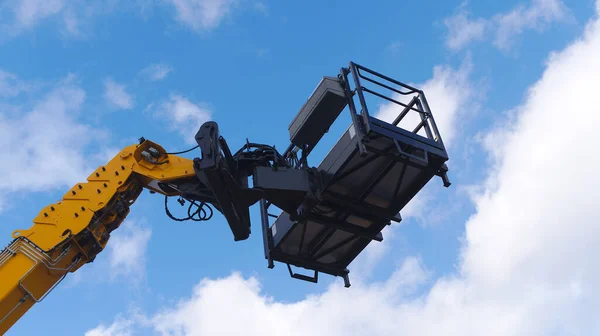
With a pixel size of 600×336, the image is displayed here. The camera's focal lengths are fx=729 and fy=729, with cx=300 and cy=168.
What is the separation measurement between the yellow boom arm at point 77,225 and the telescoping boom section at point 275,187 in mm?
14

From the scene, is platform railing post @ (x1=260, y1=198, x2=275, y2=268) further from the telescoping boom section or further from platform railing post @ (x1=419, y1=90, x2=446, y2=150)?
platform railing post @ (x1=419, y1=90, x2=446, y2=150)

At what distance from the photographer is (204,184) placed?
1041 centimetres

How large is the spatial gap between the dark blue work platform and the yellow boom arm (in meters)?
2.06

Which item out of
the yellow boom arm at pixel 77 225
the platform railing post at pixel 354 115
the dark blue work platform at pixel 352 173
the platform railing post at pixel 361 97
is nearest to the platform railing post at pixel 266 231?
the dark blue work platform at pixel 352 173

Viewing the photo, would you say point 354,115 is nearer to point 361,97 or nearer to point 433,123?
point 361,97

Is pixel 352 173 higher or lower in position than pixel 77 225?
higher

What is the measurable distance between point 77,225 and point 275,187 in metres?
2.85

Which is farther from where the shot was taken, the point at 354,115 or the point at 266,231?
the point at 266,231

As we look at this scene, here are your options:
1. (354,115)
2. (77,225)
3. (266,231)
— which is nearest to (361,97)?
(354,115)

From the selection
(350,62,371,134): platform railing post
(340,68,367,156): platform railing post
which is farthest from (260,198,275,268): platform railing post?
(350,62,371,134): platform railing post

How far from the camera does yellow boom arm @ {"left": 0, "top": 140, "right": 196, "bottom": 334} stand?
9.38 metres

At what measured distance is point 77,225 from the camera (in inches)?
388

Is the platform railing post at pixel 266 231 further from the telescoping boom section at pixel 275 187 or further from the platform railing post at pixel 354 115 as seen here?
the platform railing post at pixel 354 115

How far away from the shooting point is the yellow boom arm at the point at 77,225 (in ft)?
30.8
